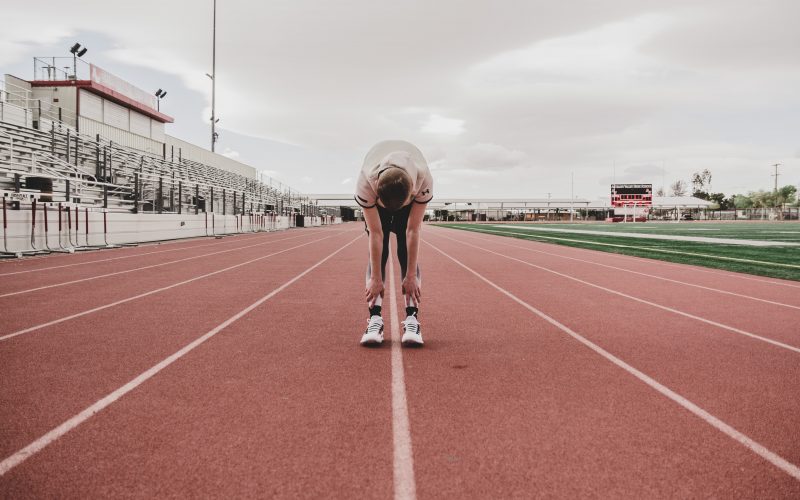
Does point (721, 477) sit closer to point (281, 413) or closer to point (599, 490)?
point (599, 490)

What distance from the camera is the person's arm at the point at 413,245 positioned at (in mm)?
3718

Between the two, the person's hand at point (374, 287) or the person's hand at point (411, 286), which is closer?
the person's hand at point (374, 287)

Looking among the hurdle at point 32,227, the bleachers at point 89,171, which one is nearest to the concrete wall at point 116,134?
the bleachers at point 89,171

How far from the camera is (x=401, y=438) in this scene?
8.32ft

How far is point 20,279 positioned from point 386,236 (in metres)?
7.35

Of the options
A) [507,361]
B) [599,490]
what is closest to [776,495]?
[599,490]

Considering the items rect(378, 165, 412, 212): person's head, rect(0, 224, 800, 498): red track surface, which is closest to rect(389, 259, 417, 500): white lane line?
rect(0, 224, 800, 498): red track surface

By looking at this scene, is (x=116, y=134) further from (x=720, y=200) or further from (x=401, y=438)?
(x=720, y=200)

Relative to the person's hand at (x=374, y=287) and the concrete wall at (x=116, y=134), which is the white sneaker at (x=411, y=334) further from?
the concrete wall at (x=116, y=134)

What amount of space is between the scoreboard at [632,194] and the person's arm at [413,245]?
208 feet

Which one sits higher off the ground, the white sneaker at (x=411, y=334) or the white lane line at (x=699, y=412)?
the white sneaker at (x=411, y=334)

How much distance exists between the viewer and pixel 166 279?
27.7 ft

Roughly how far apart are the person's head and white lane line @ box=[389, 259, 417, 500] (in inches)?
49.0

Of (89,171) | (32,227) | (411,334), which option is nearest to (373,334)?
(411,334)
